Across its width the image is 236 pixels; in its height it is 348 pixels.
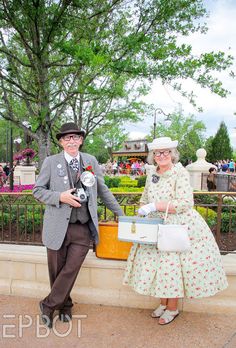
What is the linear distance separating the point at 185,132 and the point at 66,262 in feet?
166

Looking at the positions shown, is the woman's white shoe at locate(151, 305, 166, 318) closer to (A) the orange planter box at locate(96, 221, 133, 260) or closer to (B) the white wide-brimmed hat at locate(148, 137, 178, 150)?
(A) the orange planter box at locate(96, 221, 133, 260)

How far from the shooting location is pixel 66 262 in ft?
10.2

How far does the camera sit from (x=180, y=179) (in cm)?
294

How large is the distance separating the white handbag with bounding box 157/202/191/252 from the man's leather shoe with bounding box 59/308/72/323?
1.23 m

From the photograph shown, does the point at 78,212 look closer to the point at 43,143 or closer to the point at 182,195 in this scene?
the point at 182,195

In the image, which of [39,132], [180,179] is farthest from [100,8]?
[180,179]

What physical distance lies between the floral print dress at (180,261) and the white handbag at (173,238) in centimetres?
18

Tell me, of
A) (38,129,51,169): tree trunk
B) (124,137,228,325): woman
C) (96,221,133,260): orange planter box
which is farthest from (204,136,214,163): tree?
(124,137,228,325): woman

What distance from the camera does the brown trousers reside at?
10.0ft

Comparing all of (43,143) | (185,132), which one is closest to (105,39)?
(43,143)

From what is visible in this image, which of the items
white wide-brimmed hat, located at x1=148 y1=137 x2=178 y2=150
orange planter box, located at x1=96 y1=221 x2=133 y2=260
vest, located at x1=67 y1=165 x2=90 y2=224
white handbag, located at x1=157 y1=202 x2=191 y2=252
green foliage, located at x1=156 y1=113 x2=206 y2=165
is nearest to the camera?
white handbag, located at x1=157 y1=202 x2=191 y2=252

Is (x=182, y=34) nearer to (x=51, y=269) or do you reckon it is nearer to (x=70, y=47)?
(x=70, y=47)

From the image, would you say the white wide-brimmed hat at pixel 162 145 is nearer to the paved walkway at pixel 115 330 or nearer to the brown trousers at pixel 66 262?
the brown trousers at pixel 66 262

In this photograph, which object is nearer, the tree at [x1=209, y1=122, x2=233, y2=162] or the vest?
the vest
